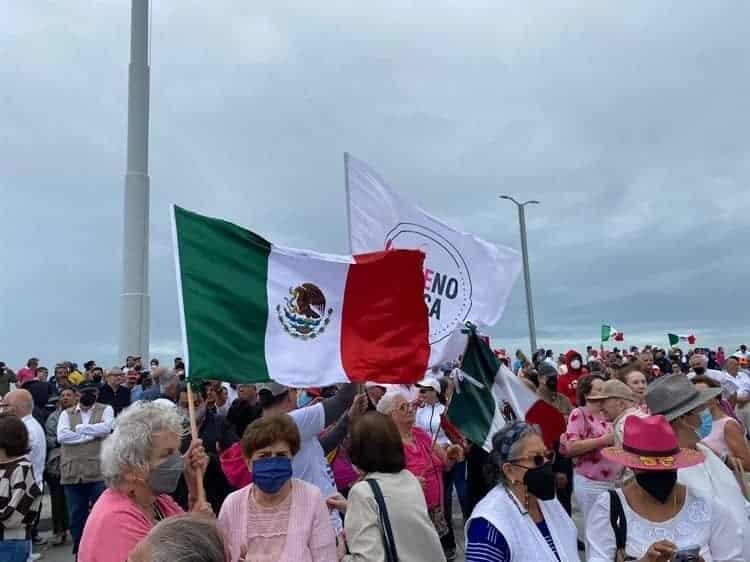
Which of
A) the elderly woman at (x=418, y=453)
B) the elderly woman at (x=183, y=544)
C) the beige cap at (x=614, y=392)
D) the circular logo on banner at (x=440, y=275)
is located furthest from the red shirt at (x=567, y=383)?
the elderly woman at (x=183, y=544)

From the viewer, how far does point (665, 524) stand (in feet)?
9.47

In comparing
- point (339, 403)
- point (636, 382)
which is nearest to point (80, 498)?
point (339, 403)

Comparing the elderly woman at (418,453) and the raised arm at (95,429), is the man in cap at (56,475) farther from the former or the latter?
the elderly woman at (418,453)

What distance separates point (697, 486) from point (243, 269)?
269 cm

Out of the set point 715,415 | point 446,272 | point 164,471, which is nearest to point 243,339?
point 164,471

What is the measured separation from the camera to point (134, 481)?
2.83 metres

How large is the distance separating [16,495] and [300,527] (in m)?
1.68

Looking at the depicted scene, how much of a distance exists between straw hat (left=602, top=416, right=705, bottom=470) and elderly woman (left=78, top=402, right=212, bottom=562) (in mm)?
1803

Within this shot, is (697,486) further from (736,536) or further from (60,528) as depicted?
(60,528)

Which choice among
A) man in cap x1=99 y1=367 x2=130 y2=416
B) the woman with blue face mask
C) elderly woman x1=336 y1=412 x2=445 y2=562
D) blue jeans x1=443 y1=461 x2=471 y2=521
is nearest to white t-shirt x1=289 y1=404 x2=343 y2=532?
elderly woman x1=336 y1=412 x2=445 y2=562

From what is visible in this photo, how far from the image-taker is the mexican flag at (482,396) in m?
5.28

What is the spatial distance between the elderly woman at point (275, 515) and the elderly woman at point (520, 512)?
0.70 metres

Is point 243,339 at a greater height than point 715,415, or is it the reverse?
point 243,339

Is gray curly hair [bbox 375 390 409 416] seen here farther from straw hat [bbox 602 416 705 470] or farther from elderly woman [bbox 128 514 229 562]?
elderly woman [bbox 128 514 229 562]
